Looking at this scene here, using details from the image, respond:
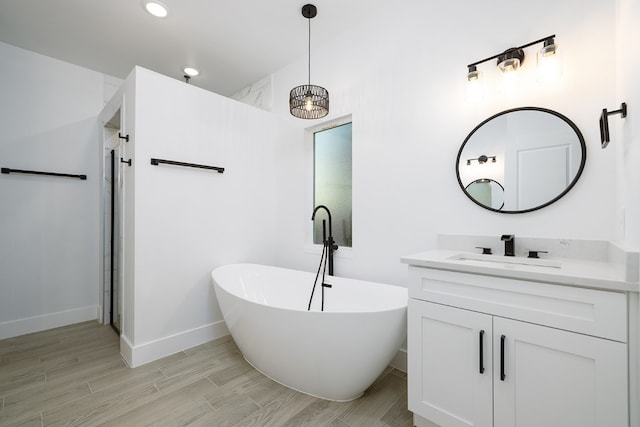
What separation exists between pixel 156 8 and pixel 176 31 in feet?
0.92

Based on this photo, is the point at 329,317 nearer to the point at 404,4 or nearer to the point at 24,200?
the point at 404,4

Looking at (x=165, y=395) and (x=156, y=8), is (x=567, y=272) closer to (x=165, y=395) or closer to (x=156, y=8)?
(x=165, y=395)

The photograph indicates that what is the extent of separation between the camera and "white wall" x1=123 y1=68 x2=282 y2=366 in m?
2.11

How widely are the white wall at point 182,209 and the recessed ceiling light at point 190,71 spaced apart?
0.87 m

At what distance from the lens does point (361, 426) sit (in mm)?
1468

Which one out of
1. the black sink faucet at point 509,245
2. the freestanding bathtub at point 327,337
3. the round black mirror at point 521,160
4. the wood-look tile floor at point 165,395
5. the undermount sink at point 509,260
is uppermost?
the round black mirror at point 521,160

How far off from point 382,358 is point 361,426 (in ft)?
1.16

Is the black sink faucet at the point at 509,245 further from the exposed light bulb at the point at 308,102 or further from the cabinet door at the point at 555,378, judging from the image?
the exposed light bulb at the point at 308,102

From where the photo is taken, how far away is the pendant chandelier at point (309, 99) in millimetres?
2143

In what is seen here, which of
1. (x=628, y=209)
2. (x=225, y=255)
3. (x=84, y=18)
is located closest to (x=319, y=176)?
(x=225, y=255)

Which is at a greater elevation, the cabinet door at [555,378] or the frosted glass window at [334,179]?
the frosted glass window at [334,179]

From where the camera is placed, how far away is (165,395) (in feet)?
5.66

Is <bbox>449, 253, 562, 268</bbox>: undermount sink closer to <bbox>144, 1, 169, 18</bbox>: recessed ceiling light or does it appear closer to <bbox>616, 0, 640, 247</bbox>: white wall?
<bbox>616, 0, 640, 247</bbox>: white wall

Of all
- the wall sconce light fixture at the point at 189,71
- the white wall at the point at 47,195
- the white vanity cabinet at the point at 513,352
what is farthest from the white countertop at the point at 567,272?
the white wall at the point at 47,195
